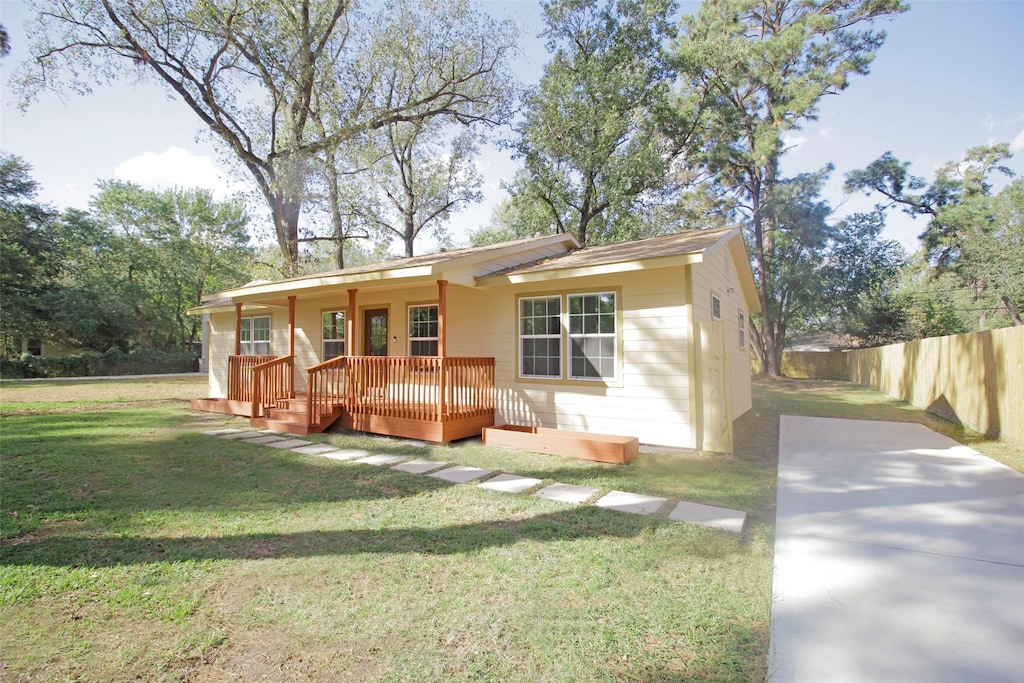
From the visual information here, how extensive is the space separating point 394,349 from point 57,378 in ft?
71.8

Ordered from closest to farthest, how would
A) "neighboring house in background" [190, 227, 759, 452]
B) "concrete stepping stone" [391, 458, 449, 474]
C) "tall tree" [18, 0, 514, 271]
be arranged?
"concrete stepping stone" [391, 458, 449, 474] → "neighboring house in background" [190, 227, 759, 452] → "tall tree" [18, 0, 514, 271]

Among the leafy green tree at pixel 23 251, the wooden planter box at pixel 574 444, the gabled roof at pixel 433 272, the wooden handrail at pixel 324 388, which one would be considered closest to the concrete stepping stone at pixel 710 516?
the wooden planter box at pixel 574 444

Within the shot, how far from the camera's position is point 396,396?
25.7 feet

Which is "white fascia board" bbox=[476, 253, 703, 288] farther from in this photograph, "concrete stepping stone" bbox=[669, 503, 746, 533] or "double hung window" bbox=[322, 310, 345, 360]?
"double hung window" bbox=[322, 310, 345, 360]

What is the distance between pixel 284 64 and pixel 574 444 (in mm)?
16233

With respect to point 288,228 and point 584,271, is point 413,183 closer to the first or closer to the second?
point 288,228

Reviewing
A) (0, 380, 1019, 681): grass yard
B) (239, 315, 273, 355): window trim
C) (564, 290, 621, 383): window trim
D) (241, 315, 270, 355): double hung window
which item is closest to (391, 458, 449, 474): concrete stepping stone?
(0, 380, 1019, 681): grass yard

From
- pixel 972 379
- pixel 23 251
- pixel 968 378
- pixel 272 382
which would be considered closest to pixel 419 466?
pixel 272 382

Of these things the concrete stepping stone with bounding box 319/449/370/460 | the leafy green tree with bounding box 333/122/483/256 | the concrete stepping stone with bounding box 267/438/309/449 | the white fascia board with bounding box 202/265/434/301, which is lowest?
the concrete stepping stone with bounding box 319/449/370/460

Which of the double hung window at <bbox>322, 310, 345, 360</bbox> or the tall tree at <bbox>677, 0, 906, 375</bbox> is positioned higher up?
the tall tree at <bbox>677, 0, 906, 375</bbox>

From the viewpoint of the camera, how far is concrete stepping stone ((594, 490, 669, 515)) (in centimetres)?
416

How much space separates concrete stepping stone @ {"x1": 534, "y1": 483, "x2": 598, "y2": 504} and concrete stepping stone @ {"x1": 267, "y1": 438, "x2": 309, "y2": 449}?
4.33 m

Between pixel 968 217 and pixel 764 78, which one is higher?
pixel 764 78

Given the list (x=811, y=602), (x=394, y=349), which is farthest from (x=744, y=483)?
(x=394, y=349)
